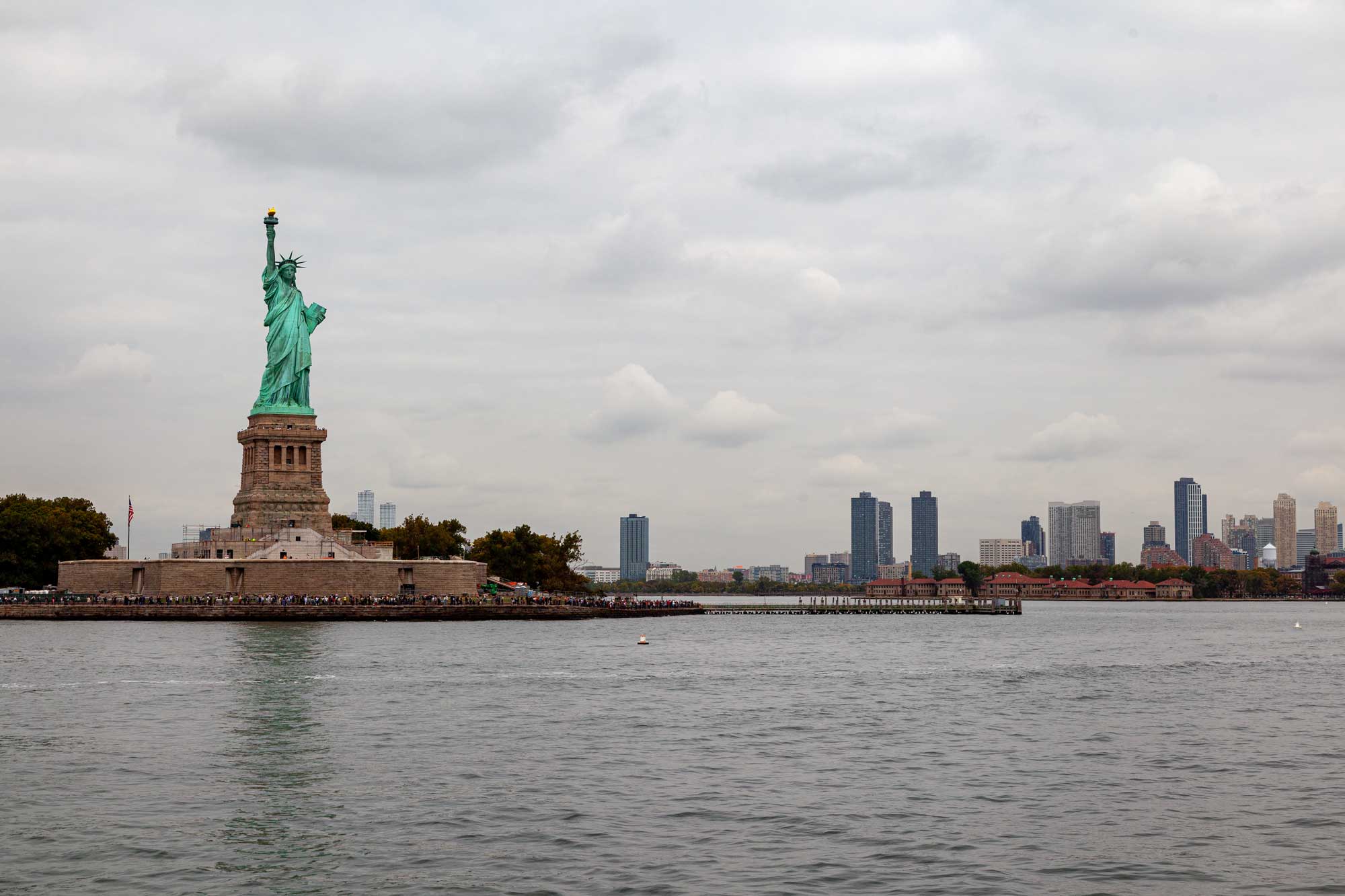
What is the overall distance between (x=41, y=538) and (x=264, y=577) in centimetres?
2181

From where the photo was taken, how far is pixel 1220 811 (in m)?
26.2

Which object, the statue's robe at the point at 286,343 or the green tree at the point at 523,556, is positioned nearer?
the statue's robe at the point at 286,343

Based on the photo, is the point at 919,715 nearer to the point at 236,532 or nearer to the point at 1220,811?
the point at 1220,811

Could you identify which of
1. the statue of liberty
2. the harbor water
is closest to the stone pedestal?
the statue of liberty

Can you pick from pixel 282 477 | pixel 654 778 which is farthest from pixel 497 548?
pixel 654 778

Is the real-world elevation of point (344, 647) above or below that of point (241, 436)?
below

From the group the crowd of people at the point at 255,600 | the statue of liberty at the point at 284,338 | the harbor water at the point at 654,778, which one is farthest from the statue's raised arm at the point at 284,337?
the harbor water at the point at 654,778

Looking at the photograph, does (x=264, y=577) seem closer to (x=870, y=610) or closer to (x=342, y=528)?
(x=342, y=528)

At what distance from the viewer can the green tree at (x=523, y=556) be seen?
131 metres

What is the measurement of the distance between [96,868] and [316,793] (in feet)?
21.2

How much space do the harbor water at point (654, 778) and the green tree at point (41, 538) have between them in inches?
1956

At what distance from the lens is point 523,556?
434ft

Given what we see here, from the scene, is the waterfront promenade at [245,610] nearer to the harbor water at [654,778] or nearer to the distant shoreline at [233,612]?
the distant shoreline at [233,612]

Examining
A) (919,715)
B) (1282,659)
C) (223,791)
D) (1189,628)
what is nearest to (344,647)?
(919,715)
